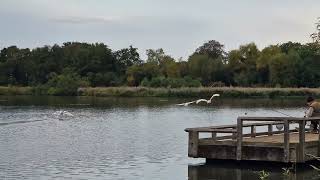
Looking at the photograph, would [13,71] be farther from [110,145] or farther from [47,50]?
[110,145]

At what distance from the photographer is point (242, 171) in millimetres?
22438

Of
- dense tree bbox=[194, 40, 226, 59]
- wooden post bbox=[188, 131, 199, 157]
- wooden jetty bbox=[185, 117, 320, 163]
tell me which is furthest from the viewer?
dense tree bbox=[194, 40, 226, 59]

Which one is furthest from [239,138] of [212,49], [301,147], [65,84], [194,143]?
[212,49]

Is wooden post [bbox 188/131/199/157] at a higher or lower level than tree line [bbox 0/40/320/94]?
lower

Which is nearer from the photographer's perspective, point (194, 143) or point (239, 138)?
point (239, 138)

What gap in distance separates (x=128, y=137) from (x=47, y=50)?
109031 millimetres

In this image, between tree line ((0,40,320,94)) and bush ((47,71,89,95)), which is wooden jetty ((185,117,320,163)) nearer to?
tree line ((0,40,320,94))

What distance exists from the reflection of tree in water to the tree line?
245 feet

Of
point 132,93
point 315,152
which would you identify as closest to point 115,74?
point 132,93

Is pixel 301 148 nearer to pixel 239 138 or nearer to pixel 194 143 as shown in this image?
pixel 239 138

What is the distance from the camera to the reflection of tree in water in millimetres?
21359

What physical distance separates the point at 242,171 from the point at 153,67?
3979 inches

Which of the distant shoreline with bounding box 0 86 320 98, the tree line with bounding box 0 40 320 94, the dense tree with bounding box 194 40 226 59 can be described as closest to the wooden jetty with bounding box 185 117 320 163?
the distant shoreline with bounding box 0 86 320 98

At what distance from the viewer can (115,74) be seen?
420ft
